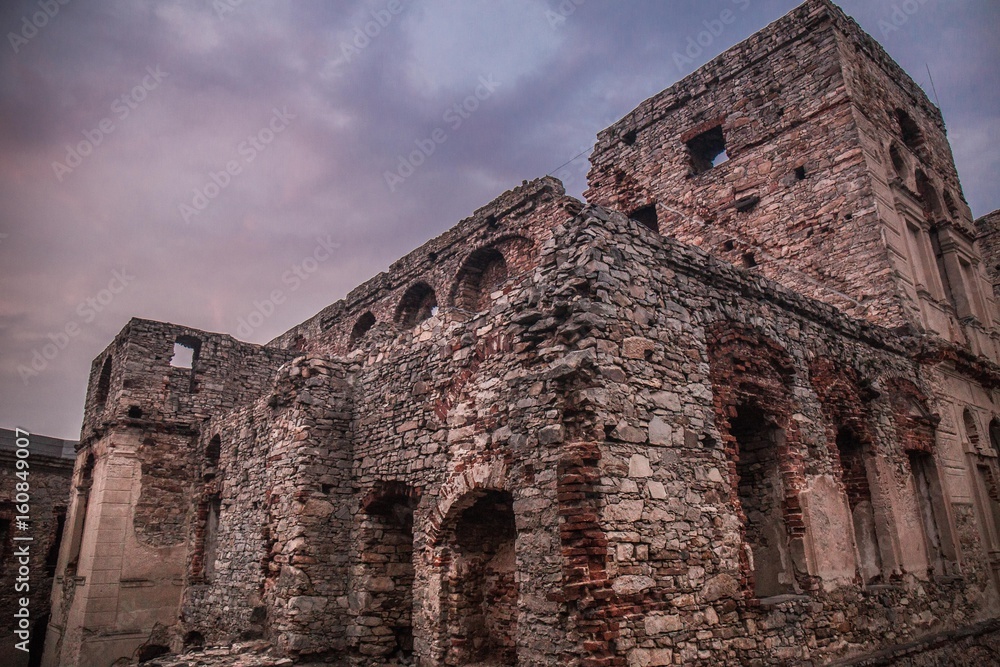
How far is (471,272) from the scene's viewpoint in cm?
1617

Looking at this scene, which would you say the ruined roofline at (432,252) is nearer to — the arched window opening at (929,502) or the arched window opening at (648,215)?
the arched window opening at (648,215)

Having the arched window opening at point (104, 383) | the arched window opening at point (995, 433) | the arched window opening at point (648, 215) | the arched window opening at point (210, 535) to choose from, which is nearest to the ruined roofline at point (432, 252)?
the arched window opening at point (648, 215)

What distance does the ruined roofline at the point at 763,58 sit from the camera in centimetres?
1374

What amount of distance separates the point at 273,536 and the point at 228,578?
2.65 metres

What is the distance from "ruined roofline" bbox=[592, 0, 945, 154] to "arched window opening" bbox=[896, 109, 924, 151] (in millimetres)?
885

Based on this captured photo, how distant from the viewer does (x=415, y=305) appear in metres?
18.0

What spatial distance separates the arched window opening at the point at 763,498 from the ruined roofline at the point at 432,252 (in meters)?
7.79

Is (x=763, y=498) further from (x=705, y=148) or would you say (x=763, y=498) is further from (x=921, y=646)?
(x=705, y=148)

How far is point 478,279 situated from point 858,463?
9.44m

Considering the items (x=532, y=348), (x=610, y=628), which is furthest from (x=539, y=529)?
(x=532, y=348)

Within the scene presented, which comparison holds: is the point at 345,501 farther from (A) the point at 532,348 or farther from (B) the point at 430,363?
(A) the point at 532,348

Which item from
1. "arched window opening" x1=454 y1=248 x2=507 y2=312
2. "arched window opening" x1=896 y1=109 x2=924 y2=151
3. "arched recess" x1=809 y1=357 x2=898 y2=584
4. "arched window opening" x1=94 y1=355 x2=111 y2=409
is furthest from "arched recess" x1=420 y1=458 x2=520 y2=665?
"arched window opening" x1=896 y1=109 x2=924 y2=151

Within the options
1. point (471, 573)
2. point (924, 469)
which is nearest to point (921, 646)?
point (924, 469)

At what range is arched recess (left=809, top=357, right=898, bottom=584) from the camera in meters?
8.84
